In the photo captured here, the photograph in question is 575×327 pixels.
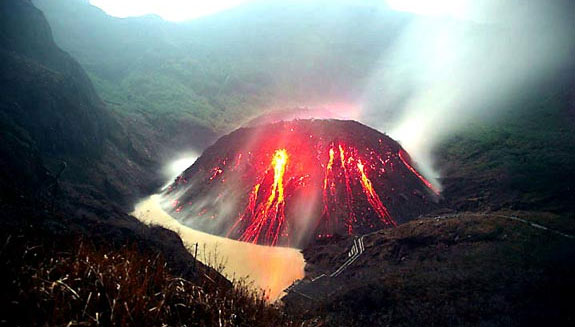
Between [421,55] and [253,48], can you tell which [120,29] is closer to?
[253,48]

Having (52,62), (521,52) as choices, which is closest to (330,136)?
(52,62)

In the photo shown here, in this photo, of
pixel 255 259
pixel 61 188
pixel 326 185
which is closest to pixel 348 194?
pixel 326 185

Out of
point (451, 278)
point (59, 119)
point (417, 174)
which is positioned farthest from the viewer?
point (417, 174)

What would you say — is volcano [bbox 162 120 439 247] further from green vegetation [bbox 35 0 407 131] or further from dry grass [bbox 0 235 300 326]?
green vegetation [bbox 35 0 407 131]

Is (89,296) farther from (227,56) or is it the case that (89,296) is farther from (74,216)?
(227,56)

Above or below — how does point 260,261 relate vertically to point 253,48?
below

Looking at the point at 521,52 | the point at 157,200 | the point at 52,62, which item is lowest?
the point at 157,200
